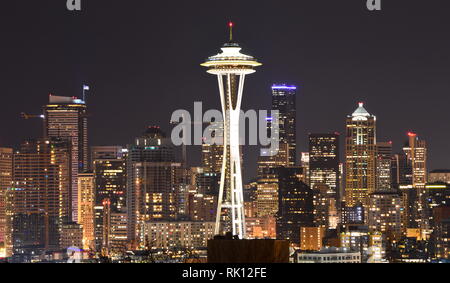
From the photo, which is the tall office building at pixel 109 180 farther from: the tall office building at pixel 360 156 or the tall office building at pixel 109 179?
the tall office building at pixel 360 156

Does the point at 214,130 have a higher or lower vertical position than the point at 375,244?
higher

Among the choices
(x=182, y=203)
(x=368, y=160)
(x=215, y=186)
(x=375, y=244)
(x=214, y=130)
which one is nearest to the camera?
(x=375, y=244)

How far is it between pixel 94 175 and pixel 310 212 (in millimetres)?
11895

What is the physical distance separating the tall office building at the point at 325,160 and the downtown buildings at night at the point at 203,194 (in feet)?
0.27

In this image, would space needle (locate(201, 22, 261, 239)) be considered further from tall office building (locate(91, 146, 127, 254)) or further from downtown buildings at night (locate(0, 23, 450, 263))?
tall office building (locate(91, 146, 127, 254))

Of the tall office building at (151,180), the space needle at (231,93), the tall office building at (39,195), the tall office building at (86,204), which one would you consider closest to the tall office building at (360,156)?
the tall office building at (151,180)

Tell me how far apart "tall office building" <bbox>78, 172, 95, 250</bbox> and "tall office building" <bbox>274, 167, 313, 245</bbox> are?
8819 mm

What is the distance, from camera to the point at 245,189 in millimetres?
54094

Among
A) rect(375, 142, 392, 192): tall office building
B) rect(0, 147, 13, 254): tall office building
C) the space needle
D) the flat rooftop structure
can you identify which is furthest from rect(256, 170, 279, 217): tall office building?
the flat rooftop structure

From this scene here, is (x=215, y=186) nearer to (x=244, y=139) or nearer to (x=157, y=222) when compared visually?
(x=157, y=222)

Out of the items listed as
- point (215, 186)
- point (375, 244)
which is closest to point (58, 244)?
point (215, 186)

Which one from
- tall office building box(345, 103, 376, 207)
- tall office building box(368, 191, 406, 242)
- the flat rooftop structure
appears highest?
tall office building box(345, 103, 376, 207)

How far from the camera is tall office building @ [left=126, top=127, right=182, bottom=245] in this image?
52.2m

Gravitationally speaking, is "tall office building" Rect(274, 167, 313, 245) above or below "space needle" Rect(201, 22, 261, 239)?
below
